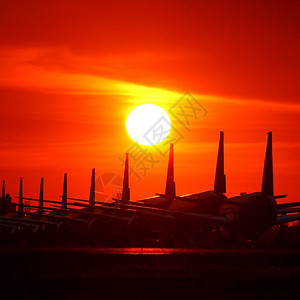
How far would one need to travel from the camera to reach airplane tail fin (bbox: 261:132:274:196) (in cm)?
8575

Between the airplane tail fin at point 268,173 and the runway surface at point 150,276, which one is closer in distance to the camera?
the runway surface at point 150,276

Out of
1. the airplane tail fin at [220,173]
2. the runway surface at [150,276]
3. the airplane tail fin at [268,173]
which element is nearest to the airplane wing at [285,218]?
the airplane tail fin at [268,173]

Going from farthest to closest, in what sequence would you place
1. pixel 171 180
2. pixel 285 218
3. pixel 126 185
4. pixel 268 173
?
pixel 126 185, pixel 171 180, pixel 285 218, pixel 268 173

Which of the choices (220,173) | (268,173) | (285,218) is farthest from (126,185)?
(268,173)

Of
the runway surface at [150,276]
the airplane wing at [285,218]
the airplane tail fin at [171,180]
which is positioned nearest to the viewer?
the runway surface at [150,276]

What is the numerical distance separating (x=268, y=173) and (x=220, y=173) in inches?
285

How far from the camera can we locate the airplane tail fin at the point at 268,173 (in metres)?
85.8

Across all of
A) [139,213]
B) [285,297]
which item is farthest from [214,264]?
[139,213]

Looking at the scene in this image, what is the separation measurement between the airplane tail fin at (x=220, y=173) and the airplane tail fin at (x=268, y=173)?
20.1 ft

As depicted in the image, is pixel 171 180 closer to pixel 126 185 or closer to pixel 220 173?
pixel 220 173

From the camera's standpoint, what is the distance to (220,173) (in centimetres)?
9162

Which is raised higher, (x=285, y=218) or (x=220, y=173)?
(x=220, y=173)

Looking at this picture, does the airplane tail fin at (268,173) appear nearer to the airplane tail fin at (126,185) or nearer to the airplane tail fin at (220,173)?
the airplane tail fin at (220,173)

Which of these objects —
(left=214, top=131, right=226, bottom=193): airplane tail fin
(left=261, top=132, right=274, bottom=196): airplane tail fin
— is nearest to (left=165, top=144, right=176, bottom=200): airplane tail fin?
(left=214, top=131, right=226, bottom=193): airplane tail fin
